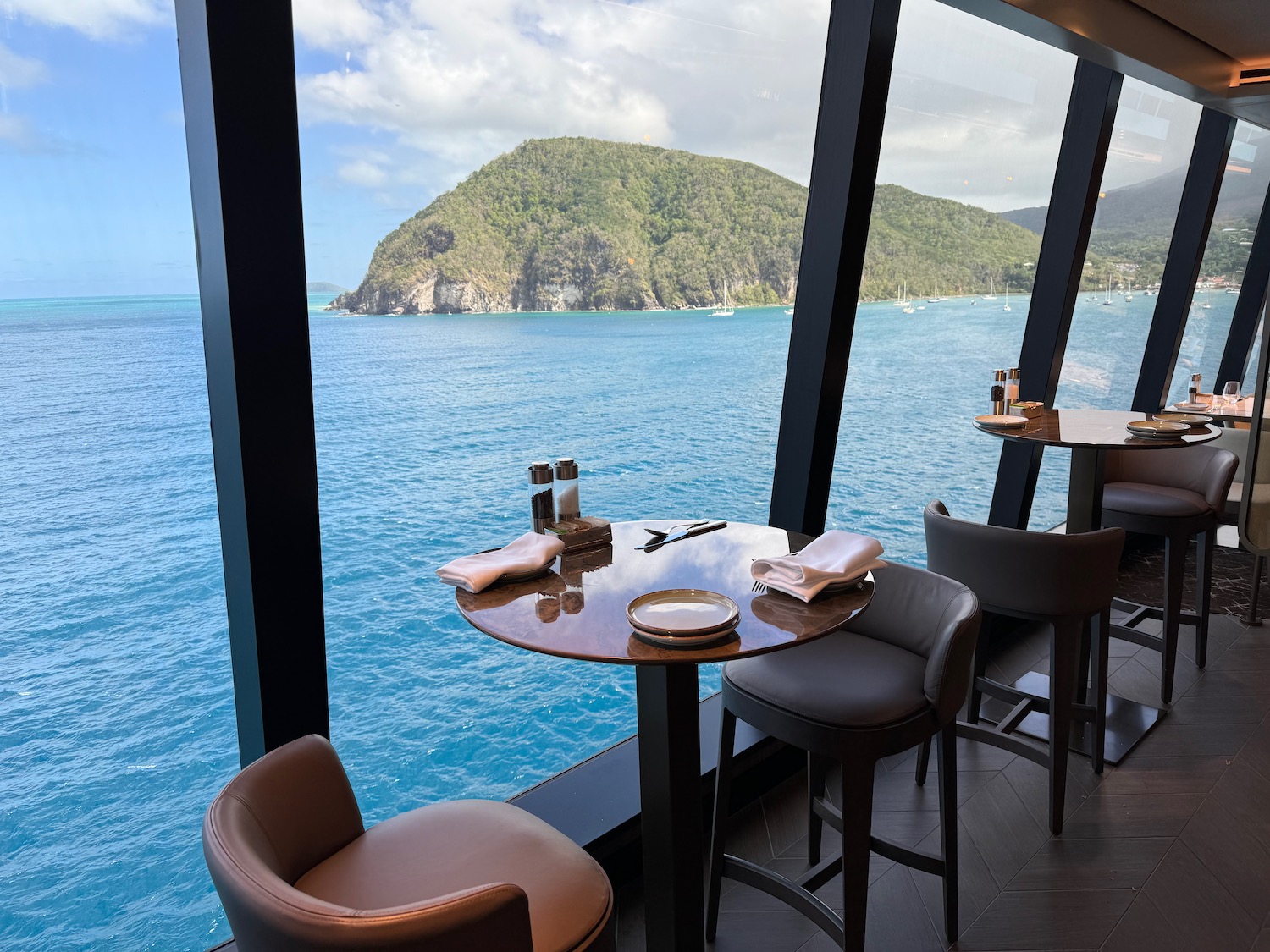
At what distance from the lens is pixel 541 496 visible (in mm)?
1594

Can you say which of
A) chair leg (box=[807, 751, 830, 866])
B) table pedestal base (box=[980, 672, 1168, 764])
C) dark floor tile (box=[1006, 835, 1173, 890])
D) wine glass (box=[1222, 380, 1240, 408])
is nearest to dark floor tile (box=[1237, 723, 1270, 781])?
table pedestal base (box=[980, 672, 1168, 764])

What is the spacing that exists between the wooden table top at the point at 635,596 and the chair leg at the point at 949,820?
538 millimetres

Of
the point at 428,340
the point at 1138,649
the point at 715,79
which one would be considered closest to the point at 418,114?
the point at 428,340

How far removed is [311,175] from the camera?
16.6 m

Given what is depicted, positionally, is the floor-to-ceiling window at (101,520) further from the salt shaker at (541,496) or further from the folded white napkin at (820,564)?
the folded white napkin at (820,564)

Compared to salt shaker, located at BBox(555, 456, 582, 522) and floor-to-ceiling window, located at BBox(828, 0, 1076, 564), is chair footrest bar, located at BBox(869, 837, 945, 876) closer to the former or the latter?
salt shaker, located at BBox(555, 456, 582, 522)

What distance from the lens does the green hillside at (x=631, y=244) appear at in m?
5.77

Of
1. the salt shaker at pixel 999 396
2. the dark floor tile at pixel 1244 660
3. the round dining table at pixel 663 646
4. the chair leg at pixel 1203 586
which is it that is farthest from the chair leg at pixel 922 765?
the dark floor tile at pixel 1244 660

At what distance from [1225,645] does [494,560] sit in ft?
11.7

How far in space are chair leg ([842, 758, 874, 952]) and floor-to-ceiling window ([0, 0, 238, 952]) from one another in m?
4.58

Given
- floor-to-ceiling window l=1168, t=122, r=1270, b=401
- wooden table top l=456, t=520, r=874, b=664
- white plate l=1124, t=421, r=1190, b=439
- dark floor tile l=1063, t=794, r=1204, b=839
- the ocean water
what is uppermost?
floor-to-ceiling window l=1168, t=122, r=1270, b=401

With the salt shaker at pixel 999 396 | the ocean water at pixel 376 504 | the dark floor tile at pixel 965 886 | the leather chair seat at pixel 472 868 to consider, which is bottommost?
the ocean water at pixel 376 504

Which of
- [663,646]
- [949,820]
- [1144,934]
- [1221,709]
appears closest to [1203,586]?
[1221,709]

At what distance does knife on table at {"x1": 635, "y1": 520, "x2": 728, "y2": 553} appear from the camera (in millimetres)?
1604
